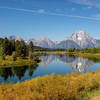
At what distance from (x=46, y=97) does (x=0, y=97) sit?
11.6 ft

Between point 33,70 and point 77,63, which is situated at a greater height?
point 33,70

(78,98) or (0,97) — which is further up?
(0,97)

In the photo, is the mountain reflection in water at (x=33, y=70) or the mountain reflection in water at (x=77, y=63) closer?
the mountain reflection in water at (x=33, y=70)

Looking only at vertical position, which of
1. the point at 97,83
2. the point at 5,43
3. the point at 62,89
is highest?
the point at 5,43

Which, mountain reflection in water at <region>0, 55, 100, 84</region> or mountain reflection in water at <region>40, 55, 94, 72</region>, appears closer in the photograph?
mountain reflection in water at <region>0, 55, 100, 84</region>

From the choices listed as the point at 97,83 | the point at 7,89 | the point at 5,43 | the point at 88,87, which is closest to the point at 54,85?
the point at 7,89

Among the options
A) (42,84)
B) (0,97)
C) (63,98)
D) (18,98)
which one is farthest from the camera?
(42,84)

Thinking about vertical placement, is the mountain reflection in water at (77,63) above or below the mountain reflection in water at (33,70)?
below

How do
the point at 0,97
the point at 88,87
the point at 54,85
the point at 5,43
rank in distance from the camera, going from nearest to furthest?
the point at 0,97
the point at 54,85
the point at 88,87
the point at 5,43

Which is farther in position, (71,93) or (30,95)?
(71,93)

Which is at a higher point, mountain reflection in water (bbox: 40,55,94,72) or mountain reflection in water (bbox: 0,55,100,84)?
mountain reflection in water (bbox: 0,55,100,84)

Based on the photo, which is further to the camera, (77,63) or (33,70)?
(77,63)

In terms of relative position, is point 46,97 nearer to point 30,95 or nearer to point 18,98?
point 30,95

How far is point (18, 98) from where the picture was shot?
29.2 ft
